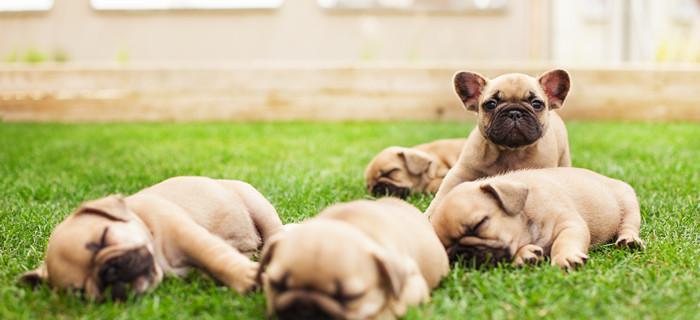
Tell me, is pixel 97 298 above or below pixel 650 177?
above

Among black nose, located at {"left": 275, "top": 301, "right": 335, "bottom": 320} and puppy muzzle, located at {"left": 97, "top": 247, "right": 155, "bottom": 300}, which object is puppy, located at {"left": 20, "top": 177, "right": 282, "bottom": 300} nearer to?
puppy muzzle, located at {"left": 97, "top": 247, "right": 155, "bottom": 300}

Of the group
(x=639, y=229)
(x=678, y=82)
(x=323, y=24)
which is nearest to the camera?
(x=639, y=229)

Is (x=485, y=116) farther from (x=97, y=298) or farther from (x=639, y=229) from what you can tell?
(x=97, y=298)

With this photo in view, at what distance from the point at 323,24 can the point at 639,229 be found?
1371cm

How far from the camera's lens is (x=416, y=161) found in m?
7.10

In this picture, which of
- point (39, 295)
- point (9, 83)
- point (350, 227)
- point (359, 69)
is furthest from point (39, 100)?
point (350, 227)

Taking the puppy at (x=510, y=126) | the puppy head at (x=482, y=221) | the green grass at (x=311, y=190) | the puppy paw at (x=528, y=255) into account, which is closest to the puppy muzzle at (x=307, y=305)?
the green grass at (x=311, y=190)

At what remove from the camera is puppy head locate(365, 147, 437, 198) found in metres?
6.87

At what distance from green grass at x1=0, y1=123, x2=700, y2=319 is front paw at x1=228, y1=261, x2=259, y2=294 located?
0.08 m

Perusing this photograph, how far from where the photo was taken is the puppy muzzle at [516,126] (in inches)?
219

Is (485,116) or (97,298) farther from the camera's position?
(485,116)

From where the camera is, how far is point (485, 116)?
230 inches

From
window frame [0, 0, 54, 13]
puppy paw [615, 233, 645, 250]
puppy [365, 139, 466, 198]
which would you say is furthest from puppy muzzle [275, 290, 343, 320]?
window frame [0, 0, 54, 13]

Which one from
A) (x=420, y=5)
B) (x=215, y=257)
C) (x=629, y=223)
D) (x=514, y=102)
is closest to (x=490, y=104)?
(x=514, y=102)
